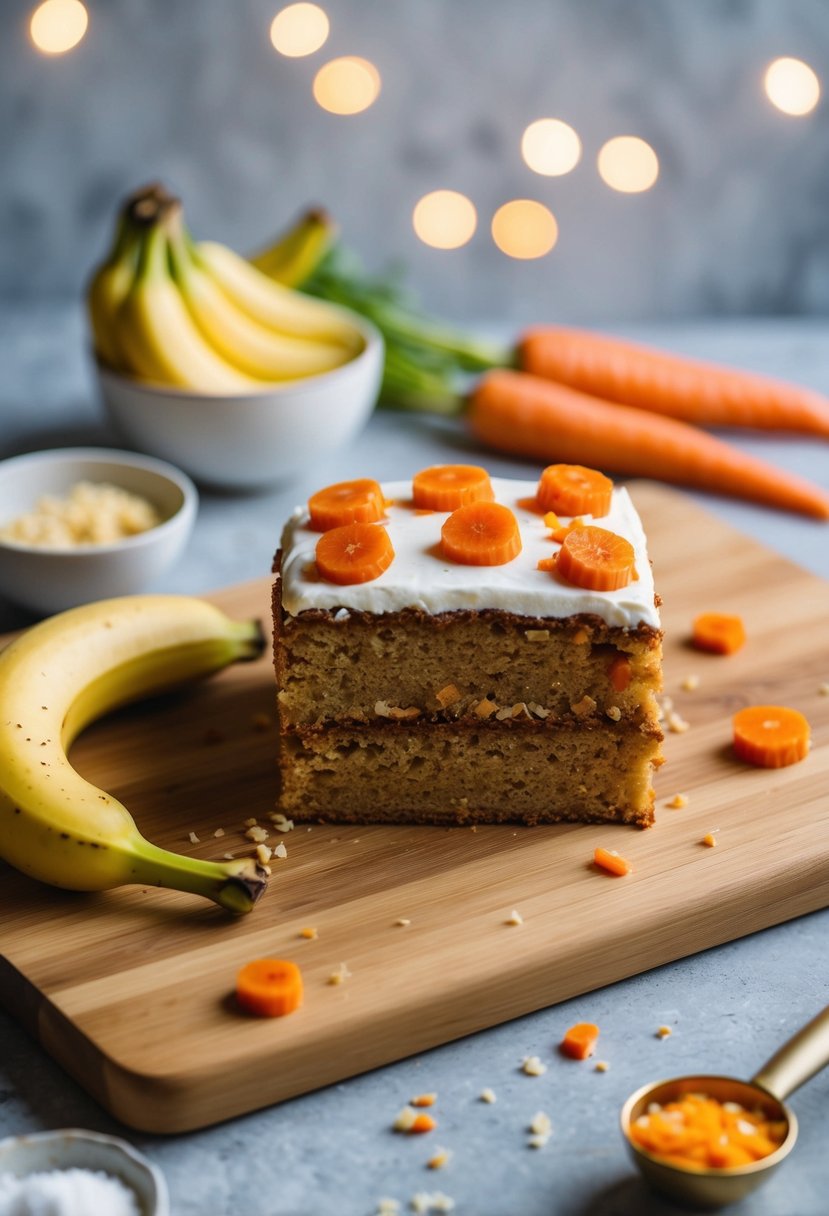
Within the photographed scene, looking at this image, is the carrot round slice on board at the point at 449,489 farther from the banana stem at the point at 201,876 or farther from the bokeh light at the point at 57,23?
the bokeh light at the point at 57,23

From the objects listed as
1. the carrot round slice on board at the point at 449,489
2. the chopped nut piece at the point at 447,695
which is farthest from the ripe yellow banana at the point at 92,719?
the carrot round slice on board at the point at 449,489

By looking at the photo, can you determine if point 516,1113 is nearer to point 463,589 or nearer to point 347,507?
point 463,589

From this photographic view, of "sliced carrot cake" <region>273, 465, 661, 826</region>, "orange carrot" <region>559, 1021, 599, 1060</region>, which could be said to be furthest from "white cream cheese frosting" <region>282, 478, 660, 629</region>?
"orange carrot" <region>559, 1021, 599, 1060</region>

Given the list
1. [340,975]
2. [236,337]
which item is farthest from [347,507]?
[236,337]

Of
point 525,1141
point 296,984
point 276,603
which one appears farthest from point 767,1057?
point 276,603

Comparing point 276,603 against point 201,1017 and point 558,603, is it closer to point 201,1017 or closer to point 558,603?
point 558,603

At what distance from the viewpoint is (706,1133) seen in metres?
2.33

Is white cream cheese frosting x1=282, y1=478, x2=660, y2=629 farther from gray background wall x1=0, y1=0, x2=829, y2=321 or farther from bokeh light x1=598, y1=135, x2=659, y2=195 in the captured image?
bokeh light x1=598, y1=135, x2=659, y2=195

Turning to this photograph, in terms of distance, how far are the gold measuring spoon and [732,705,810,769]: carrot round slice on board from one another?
0.90 meters

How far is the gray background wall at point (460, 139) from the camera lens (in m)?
5.71

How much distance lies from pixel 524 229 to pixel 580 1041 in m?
4.37

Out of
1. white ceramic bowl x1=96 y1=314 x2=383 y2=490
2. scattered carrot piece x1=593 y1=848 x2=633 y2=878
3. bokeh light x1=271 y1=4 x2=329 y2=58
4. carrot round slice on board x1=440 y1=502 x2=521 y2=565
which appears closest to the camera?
scattered carrot piece x1=593 y1=848 x2=633 y2=878

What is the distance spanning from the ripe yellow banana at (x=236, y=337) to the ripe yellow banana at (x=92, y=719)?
1321mm

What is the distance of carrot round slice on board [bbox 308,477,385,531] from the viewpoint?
10.8 ft
